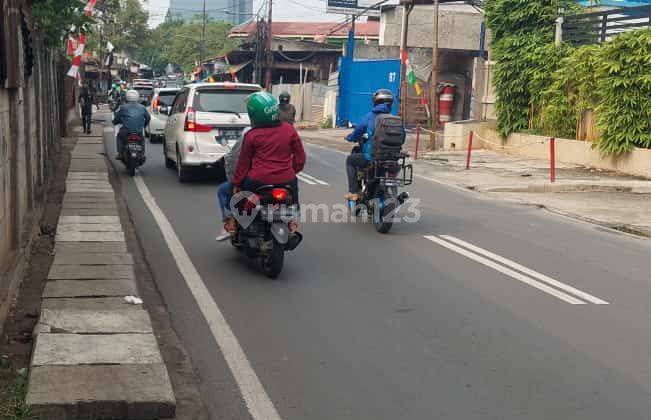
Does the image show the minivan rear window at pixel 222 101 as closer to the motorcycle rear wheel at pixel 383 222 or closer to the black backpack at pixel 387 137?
the black backpack at pixel 387 137

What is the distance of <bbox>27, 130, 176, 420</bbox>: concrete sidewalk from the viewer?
460cm

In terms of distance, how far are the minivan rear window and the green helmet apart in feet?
22.9

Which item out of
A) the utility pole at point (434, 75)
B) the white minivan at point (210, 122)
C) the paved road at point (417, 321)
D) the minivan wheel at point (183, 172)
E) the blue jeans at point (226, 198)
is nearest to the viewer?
the paved road at point (417, 321)

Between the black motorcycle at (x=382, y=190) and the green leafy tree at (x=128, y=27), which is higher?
the green leafy tree at (x=128, y=27)

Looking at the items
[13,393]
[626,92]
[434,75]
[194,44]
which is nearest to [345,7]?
[434,75]

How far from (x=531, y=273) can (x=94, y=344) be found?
482 centimetres

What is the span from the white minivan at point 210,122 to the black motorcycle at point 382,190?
156 inches

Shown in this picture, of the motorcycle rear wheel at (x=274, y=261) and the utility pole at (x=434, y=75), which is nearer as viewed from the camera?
the motorcycle rear wheel at (x=274, y=261)

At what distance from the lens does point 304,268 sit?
887cm

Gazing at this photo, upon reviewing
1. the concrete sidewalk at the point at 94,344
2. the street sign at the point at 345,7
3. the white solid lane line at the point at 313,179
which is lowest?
the white solid lane line at the point at 313,179

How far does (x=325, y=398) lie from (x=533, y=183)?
12.8 meters

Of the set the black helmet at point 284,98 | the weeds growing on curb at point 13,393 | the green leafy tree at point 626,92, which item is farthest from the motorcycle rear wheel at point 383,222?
the green leafy tree at point 626,92

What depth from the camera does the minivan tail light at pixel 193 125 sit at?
15.2 m

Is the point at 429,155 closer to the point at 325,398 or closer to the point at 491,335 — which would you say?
the point at 491,335
